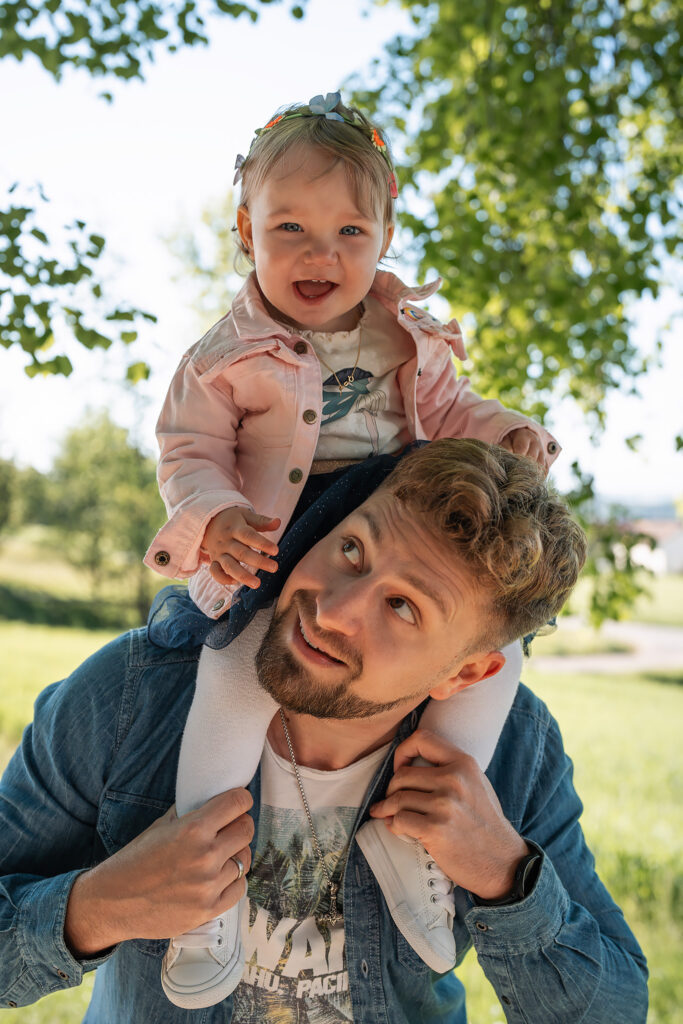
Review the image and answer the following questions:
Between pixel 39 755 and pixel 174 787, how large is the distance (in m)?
0.30

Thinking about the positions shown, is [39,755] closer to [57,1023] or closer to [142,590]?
[57,1023]

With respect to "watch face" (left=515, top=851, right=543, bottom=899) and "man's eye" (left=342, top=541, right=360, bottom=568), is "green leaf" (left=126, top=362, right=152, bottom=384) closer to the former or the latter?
"man's eye" (left=342, top=541, right=360, bottom=568)

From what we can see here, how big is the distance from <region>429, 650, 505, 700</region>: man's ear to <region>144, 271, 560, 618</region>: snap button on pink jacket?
0.50 metres

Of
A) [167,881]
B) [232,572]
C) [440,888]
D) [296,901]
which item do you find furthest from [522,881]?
[232,572]

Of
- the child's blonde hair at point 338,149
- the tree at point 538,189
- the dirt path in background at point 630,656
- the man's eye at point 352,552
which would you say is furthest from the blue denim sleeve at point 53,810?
the dirt path in background at point 630,656

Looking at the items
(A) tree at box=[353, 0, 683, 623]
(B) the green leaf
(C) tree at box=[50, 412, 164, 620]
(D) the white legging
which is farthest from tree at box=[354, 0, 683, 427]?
(C) tree at box=[50, 412, 164, 620]

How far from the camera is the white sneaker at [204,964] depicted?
1.65m

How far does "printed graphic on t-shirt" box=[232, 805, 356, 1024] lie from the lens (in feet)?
6.25

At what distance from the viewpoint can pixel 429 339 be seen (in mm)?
2217

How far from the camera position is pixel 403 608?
1.78m

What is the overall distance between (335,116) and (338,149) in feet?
0.43

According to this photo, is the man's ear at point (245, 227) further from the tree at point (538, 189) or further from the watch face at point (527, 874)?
the tree at point (538, 189)

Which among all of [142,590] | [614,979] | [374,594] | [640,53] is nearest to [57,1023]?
[614,979]

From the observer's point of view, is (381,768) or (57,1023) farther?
(57,1023)
